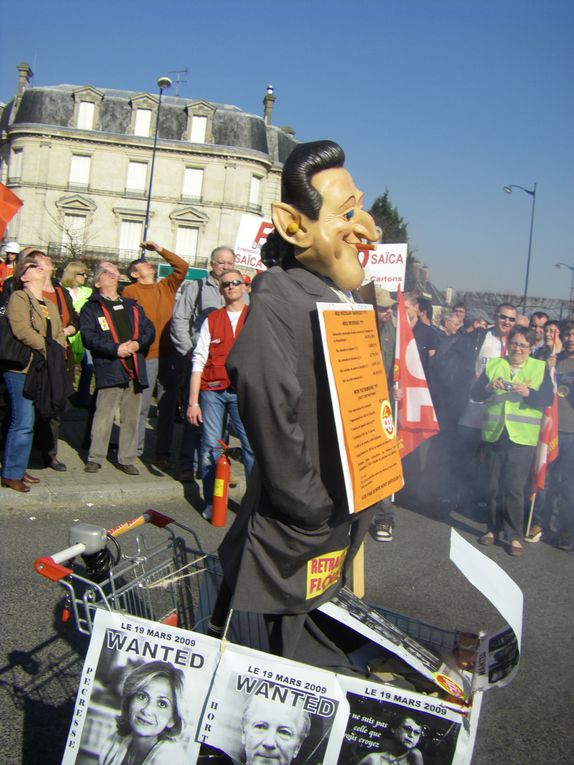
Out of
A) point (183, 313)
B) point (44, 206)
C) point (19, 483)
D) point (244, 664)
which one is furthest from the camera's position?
point (44, 206)

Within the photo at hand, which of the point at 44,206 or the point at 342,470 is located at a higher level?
the point at 44,206

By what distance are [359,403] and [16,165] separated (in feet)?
185

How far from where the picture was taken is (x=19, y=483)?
6250 millimetres

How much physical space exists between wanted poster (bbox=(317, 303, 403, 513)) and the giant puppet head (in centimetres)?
18

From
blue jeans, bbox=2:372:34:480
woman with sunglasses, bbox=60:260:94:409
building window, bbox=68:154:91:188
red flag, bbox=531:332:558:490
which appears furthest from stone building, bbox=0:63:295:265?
blue jeans, bbox=2:372:34:480

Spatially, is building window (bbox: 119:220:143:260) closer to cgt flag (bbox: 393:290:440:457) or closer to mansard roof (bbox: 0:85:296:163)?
mansard roof (bbox: 0:85:296:163)

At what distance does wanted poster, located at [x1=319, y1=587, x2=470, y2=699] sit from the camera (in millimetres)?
2412

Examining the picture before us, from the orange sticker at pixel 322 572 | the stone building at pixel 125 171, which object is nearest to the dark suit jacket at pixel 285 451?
the orange sticker at pixel 322 572

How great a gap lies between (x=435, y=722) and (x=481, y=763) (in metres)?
1.22

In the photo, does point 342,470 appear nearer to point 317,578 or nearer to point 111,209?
point 317,578

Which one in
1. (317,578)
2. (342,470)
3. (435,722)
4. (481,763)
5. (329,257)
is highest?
(329,257)

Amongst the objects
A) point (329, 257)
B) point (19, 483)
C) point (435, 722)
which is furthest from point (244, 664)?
point (19, 483)

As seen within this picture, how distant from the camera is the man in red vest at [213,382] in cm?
651

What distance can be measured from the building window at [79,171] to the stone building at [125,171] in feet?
0.23
